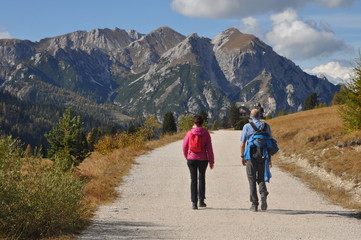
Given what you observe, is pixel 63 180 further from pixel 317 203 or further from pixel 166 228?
pixel 317 203

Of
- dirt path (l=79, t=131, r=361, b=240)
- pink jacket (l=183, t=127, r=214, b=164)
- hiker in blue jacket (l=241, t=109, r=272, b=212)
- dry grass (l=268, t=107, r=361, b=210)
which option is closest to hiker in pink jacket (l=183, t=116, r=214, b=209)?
pink jacket (l=183, t=127, r=214, b=164)

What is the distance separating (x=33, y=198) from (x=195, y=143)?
477 centimetres

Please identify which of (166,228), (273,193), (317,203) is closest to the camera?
(166,228)

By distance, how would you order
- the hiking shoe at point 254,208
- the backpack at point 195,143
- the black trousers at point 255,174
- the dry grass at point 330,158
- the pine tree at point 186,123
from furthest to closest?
1. the pine tree at point 186,123
2. the dry grass at point 330,158
3. the backpack at point 195,143
4. the black trousers at point 255,174
5. the hiking shoe at point 254,208

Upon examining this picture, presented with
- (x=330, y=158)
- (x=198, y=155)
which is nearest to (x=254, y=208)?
(x=198, y=155)

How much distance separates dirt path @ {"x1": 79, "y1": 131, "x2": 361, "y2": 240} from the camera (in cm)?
766

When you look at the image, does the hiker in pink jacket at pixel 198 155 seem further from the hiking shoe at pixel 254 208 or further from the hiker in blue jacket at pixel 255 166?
the hiking shoe at pixel 254 208

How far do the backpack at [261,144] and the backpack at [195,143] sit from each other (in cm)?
133

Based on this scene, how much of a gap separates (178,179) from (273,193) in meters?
4.08

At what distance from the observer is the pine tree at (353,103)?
75.7 ft

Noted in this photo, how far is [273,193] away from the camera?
13.1 m

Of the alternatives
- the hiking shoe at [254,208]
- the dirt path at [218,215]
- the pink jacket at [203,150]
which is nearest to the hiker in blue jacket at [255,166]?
the hiking shoe at [254,208]

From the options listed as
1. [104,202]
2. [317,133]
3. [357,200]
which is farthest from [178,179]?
[317,133]

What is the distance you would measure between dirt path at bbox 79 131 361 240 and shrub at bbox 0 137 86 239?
54 centimetres
